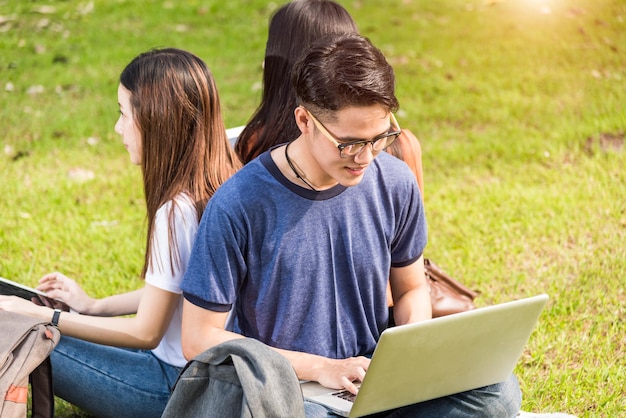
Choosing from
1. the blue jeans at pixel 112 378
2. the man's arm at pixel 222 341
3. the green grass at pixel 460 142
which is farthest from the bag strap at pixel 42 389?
the green grass at pixel 460 142

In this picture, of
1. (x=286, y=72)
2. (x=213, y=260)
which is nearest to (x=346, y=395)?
(x=213, y=260)

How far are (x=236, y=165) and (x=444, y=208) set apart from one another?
7.11 feet

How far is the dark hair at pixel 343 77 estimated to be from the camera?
2442mm

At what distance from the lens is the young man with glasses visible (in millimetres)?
2486

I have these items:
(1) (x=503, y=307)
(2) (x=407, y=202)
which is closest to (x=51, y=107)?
(2) (x=407, y=202)

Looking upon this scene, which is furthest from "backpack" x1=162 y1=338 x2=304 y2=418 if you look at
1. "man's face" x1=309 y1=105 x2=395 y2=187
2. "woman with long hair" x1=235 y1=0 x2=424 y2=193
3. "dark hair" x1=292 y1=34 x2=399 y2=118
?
"woman with long hair" x1=235 y1=0 x2=424 y2=193

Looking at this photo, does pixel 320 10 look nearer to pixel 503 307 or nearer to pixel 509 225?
pixel 503 307

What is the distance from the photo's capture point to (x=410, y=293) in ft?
9.62

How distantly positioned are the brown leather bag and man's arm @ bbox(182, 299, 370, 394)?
32.6 inches

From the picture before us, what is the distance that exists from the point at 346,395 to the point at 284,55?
4.56 feet

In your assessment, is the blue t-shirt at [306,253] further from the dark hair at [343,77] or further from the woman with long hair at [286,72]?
the woman with long hair at [286,72]

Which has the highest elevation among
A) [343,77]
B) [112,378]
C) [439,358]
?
[343,77]

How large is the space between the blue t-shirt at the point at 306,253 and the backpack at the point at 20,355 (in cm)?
41

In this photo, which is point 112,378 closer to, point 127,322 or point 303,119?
point 127,322
